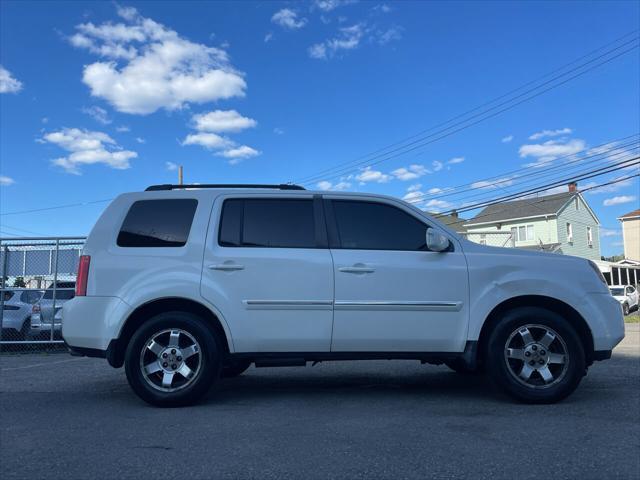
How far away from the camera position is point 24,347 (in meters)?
9.91

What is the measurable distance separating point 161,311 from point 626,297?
3007 centimetres

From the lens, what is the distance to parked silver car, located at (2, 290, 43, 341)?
988 centimetres

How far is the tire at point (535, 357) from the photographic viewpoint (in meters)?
4.71

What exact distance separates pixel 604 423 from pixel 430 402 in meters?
1.42

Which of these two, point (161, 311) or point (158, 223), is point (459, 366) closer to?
point (161, 311)

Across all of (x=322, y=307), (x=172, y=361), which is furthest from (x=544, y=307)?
(x=172, y=361)

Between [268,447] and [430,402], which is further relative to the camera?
[430,402]

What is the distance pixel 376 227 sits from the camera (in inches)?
199

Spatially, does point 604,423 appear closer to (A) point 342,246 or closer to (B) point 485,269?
(B) point 485,269

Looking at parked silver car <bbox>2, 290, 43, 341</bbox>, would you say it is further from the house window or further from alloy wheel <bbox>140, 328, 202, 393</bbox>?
the house window

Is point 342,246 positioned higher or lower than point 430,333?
higher

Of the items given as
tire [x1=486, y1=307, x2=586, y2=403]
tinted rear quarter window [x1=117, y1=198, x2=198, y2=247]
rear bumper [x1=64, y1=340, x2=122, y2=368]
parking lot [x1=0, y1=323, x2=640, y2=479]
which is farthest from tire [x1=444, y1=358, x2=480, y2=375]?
rear bumper [x1=64, y1=340, x2=122, y2=368]

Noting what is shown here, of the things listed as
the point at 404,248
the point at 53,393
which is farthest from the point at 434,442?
the point at 53,393

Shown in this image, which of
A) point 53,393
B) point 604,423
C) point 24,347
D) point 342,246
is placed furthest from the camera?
point 24,347
